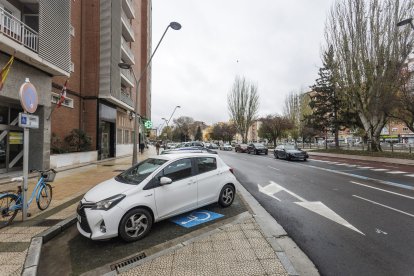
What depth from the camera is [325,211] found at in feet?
20.1

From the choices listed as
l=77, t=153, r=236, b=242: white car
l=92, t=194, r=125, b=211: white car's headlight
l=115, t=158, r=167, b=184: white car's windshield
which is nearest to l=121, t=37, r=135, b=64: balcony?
l=115, t=158, r=167, b=184: white car's windshield

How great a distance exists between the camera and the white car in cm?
414

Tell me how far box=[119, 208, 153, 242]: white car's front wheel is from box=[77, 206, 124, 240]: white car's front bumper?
11cm

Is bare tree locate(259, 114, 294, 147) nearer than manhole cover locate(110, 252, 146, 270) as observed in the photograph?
No

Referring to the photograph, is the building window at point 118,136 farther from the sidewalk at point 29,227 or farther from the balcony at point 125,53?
the sidewalk at point 29,227

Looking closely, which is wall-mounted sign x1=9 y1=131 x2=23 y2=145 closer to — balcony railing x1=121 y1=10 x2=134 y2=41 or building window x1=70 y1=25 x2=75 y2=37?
building window x1=70 y1=25 x2=75 y2=37

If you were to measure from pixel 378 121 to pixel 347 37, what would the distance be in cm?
961

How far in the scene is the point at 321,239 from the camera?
448 cm

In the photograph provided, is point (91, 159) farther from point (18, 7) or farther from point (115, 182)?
point (115, 182)

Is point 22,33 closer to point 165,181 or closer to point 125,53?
point 165,181

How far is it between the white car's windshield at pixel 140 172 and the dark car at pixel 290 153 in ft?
59.0

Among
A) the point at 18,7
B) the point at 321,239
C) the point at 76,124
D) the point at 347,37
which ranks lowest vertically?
the point at 321,239

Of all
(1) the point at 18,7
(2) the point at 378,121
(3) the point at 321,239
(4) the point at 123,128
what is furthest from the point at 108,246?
(2) the point at 378,121

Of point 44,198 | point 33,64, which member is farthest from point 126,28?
point 44,198
